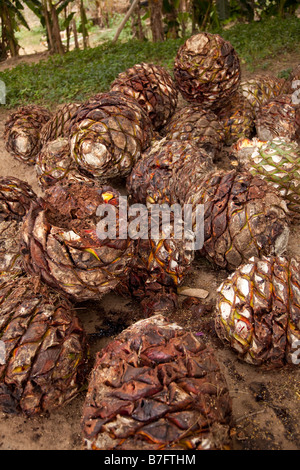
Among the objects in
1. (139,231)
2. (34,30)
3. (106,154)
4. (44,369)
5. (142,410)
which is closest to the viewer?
(142,410)

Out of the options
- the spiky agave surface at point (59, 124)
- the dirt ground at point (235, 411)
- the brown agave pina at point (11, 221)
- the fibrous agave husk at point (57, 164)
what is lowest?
the dirt ground at point (235, 411)

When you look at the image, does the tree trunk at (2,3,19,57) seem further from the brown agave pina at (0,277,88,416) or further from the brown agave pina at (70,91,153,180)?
the brown agave pina at (0,277,88,416)

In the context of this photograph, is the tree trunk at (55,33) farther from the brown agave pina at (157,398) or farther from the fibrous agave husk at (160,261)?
the brown agave pina at (157,398)

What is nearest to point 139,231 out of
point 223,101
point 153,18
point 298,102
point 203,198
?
point 203,198

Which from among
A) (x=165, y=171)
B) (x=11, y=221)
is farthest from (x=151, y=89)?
(x=11, y=221)

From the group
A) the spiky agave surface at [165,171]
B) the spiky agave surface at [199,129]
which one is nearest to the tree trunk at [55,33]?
the spiky agave surface at [199,129]

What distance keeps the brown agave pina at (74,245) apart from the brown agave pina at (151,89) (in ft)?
5.12

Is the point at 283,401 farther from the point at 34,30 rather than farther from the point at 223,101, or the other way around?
the point at 34,30

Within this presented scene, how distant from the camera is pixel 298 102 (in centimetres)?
346

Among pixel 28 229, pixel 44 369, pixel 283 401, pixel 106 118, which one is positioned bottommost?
pixel 283 401

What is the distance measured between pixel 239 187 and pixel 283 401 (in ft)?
3.61

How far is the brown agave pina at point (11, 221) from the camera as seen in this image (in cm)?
220

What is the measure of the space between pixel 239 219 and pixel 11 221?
4.40 feet

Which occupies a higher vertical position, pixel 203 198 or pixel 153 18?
pixel 153 18
